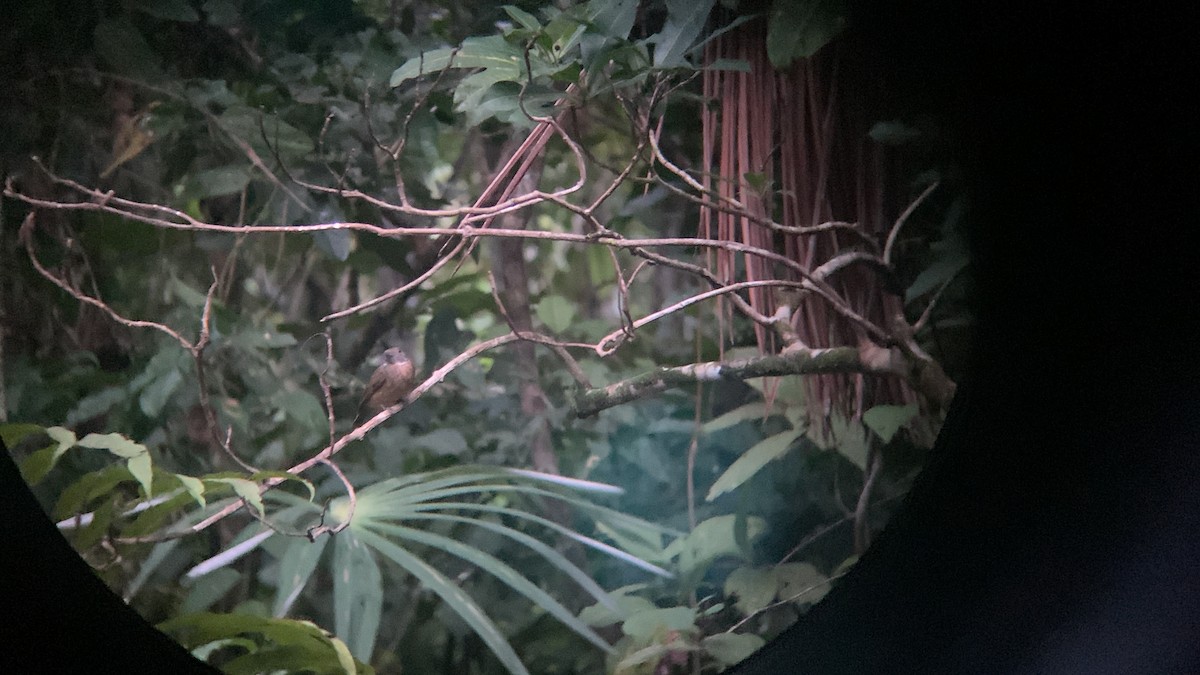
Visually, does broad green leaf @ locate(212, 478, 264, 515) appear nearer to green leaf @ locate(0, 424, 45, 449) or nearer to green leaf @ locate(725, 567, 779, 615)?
green leaf @ locate(0, 424, 45, 449)

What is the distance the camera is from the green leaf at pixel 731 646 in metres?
0.85

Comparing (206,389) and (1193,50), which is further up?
(1193,50)

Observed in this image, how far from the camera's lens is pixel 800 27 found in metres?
0.79

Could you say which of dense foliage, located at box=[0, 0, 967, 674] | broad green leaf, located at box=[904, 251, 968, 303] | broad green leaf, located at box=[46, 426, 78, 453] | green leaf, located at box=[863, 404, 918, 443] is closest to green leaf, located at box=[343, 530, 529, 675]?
dense foliage, located at box=[0, 0, 967, 674]

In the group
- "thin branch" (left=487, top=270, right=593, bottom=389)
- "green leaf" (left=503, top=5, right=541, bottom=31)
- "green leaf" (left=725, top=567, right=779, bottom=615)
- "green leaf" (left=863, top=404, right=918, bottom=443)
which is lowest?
"green leaf" (left=725, top=567, right=779, bottom=615)

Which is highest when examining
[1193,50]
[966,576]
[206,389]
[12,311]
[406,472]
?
[1193,50]

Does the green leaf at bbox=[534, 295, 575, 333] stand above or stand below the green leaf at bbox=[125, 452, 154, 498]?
above

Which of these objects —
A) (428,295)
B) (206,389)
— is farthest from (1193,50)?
(206,389)

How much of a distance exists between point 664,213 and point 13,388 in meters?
0.74

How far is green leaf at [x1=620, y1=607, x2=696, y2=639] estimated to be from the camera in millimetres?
843

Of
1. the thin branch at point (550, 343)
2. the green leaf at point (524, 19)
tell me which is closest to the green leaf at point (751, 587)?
the thin branch at point (550, 343)

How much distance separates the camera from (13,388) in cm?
83

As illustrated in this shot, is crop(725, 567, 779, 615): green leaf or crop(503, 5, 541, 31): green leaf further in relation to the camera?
crop(725, 567, 779, 615): green leaf

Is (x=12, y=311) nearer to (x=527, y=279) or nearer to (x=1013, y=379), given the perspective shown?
(x=527, y=279)
